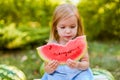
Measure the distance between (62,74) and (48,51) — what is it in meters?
0.27

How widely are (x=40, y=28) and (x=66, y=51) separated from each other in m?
5.19

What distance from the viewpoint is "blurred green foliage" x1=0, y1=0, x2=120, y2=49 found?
895 centimetres

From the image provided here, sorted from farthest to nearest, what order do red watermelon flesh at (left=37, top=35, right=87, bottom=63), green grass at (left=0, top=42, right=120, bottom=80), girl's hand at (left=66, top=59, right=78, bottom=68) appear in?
green grass at (left=0, top=42, right=120, bottom=80), red watermelon flesh at (left=37, top=35, right=87, bottom=63), girl's hand at (left=66, top=59, right=78, bottom=68)

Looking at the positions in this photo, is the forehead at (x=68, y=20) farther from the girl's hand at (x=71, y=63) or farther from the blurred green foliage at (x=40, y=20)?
the blurred green foliage at (x=40, y=20)

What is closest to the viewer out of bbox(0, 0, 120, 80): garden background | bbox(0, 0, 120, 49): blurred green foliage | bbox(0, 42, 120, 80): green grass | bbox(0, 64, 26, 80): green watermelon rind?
bbox(0, 64, 26, 80): green watermelon rind

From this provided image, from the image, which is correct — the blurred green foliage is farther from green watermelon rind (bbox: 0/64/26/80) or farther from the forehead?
the forehead

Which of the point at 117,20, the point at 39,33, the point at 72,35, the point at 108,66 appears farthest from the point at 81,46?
the point at 117,20

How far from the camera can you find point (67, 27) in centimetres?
420

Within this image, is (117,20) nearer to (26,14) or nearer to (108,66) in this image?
(26,14)

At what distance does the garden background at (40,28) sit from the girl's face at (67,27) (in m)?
3.22

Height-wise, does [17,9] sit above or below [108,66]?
above

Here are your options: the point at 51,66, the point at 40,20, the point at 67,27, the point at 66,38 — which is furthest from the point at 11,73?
the point at 40,20

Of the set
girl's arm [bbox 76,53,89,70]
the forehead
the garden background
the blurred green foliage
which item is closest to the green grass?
the garden background

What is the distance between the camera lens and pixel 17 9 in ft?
30.8
